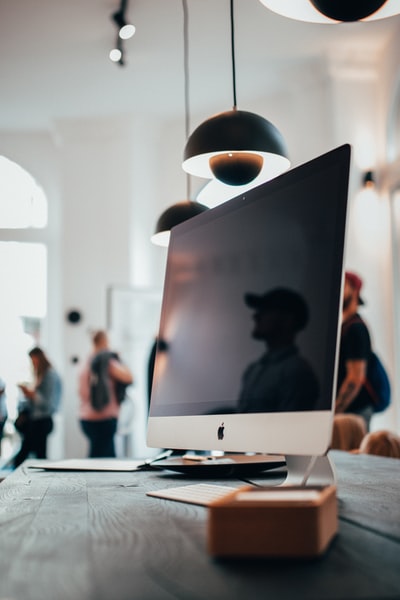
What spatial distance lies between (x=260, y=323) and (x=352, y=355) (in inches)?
106

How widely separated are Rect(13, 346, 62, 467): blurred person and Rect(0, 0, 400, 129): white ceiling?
261 centimetres

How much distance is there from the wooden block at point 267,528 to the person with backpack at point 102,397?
210 inches

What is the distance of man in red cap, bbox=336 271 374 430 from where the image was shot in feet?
12.4

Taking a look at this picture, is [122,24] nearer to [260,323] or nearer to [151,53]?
[151,53]

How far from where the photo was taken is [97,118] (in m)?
7.92

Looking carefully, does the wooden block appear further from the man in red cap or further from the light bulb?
the light bulb

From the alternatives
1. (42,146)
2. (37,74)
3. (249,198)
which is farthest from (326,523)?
(42,146)

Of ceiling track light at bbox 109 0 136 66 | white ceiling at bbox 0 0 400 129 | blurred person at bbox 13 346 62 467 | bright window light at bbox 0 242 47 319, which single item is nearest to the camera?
ceiling track light at bbox 109 0 136 66

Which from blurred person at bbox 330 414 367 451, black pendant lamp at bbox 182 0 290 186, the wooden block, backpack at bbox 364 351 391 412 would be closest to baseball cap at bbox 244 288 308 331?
the wooden block

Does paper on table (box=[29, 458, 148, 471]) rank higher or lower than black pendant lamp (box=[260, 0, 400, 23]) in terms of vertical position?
lower

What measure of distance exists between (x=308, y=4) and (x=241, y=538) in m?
1.26

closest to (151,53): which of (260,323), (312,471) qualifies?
(260,323)

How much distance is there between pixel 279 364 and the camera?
1150mm

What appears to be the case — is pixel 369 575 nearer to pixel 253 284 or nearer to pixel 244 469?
pixel 253 284
